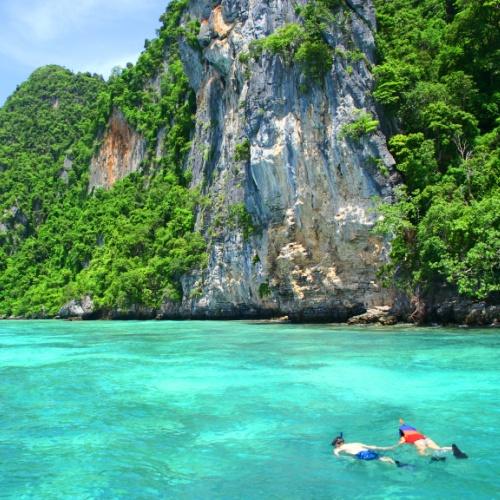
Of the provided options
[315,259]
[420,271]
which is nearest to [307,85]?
[315,259]

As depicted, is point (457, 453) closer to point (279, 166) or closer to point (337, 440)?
point (337, 440)

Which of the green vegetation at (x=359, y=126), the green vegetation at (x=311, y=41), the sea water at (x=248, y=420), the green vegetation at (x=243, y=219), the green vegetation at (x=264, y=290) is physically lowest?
the sea water at (x=248, y=420)

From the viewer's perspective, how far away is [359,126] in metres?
21.8

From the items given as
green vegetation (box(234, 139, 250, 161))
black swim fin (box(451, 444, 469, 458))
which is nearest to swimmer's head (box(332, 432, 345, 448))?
black swim fin (box(451, 444, 469, 458))

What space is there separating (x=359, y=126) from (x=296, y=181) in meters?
3.52

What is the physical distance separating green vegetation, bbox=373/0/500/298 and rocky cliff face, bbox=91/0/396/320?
1176 mm

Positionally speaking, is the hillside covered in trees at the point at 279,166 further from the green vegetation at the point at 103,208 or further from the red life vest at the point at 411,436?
the red life vest at the point at 411,436

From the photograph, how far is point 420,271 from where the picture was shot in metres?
19.1

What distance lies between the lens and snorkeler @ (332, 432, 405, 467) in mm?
6059

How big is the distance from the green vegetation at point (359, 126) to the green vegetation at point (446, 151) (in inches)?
43.9

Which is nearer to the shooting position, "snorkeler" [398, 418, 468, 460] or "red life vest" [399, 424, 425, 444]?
"snorkeler" [398, 418, 468, 460]

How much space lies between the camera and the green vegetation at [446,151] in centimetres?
1756

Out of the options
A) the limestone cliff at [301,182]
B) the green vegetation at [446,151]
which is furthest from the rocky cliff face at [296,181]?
the green vegetation at [446,151]

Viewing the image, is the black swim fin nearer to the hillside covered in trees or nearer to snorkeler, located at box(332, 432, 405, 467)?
snorkeler, located at box(332, 432, 405, 467)
